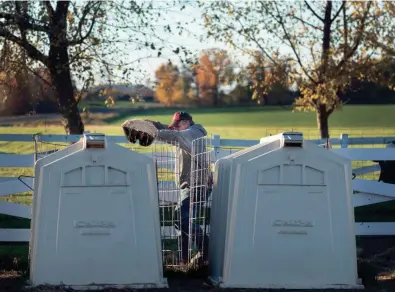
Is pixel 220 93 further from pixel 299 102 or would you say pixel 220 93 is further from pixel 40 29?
pixel 40 29

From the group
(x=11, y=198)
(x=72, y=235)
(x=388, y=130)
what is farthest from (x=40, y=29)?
(x=388, y=130)

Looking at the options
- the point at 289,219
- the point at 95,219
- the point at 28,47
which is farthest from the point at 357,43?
the point at 95,219

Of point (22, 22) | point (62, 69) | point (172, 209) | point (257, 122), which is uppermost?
point (22, 22)

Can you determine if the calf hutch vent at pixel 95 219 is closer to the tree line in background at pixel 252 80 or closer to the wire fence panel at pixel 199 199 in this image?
the wire fence panel at pixel 199 199

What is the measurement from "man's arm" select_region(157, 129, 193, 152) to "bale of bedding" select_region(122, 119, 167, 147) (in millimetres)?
81

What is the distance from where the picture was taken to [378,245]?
1170 centimetres

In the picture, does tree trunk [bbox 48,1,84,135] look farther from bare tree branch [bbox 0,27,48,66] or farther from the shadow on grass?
the shadow on grass

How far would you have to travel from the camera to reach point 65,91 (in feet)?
61.2

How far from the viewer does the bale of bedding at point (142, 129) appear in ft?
27.7

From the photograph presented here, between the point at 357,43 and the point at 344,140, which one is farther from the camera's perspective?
the point at 357,43

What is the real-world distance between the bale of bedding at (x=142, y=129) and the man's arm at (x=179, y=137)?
0.08 metres

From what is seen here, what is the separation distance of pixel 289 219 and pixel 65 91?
471 inches

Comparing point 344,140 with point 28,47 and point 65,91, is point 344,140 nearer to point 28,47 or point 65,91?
point 28,47

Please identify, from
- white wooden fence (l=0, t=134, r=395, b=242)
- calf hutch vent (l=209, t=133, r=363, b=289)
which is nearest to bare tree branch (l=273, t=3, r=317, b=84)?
white wooden fence (l=0, t=134, r=395, b=242)
